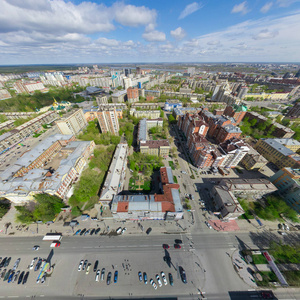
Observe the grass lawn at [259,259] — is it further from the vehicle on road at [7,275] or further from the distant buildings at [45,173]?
the vehicle on road at [7,275]

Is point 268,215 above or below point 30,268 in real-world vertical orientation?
above

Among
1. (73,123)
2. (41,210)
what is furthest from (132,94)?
(41,210)

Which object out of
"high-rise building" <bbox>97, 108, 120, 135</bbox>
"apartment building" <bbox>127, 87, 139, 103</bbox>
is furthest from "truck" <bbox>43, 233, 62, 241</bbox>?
"apartment building" <bbox>127, 87, 139, 103</bbox>

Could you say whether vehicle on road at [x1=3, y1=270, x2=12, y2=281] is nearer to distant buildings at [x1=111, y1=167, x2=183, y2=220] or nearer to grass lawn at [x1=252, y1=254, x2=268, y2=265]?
distant buildings at [x1=111, y1=167, x2=183, y2=220]

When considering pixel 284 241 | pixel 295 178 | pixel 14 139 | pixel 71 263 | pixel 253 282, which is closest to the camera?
pixel 253 282

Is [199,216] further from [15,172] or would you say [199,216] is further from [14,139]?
[14,139]

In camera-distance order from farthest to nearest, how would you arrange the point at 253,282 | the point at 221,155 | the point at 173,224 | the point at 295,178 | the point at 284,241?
1. the point at 221,155
2. the point at 295,178
3. the point at 173,224
4. the point at 284,241
5. the point at 253,282

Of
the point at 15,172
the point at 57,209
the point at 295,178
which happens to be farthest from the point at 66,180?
the point at 295,178

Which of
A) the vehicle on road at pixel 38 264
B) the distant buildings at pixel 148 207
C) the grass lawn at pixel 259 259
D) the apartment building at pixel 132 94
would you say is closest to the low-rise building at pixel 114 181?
the distant buildings at pixel 148 207
